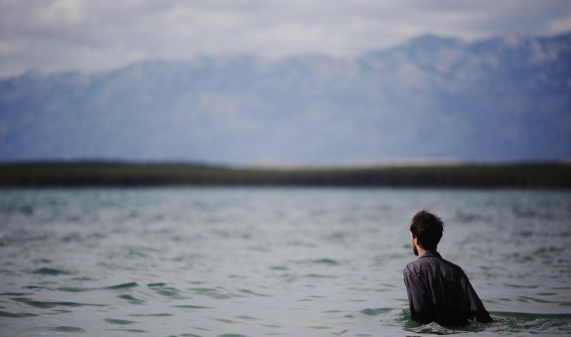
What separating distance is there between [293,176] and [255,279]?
7056cm

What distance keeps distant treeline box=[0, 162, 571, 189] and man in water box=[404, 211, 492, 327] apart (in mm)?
62294

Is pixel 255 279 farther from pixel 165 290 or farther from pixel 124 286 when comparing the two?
pixel 124 286

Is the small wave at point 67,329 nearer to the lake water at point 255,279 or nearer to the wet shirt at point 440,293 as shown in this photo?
the lake water at point 255,279

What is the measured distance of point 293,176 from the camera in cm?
8581

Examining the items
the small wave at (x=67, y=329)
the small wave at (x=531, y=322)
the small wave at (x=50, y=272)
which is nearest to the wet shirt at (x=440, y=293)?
the small wave at (x=531, y=322)

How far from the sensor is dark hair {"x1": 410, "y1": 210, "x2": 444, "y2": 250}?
8.82 meters

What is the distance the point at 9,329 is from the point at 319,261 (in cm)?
964

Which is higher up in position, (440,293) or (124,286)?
(440,293)

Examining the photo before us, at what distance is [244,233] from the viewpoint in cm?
2753

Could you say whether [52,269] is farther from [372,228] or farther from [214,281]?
[372,228]

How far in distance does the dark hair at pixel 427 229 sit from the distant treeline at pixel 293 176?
6281 cm

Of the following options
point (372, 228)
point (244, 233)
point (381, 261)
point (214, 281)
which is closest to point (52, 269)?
point (214, 281)

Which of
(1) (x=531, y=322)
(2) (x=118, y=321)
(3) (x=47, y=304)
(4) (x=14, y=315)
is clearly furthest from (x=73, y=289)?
(1) (x=531, y=322)

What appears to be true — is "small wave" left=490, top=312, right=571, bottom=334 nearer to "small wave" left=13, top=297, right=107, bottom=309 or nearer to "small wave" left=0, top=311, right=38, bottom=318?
"small wave" left=13, top=297, right=107, bottom=309
